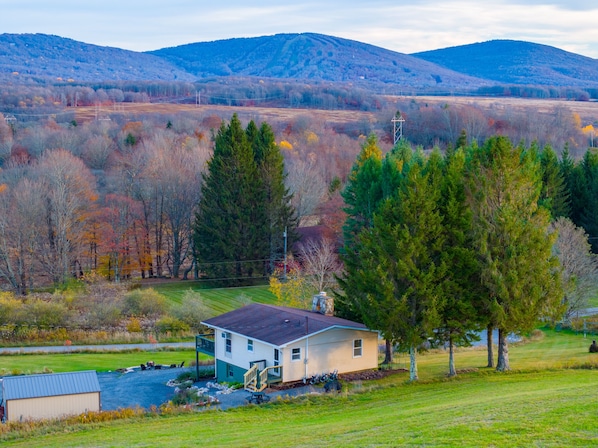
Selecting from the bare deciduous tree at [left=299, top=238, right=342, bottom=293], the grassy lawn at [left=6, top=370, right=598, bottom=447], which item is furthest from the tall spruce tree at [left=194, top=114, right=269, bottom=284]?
the grassy lawn at [left=6, top=370, right=598, bottom=447]

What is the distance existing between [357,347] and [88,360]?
15531mm

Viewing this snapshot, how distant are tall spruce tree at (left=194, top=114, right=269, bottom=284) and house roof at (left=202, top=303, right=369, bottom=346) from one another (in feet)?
87.1

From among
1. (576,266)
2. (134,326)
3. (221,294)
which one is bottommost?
(221,294)

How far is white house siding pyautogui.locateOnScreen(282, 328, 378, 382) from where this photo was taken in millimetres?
31078

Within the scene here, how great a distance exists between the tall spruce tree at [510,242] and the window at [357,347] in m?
5.69

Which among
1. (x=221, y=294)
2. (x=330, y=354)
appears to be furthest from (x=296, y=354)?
(x=221, y=294)

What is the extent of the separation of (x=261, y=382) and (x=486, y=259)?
10.5 metres

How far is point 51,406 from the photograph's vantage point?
1065 inches

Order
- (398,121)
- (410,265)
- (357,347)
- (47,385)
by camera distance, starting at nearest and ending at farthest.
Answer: (47,385), (410,265), (357,347), (398,121)

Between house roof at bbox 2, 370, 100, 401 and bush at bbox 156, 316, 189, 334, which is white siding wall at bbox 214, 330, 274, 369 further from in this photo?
bush at bbox 156, 316, 189, 334

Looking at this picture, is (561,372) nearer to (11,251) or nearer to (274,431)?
(274,431)

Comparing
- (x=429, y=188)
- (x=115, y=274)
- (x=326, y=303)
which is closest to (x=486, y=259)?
(x=429, y=188)

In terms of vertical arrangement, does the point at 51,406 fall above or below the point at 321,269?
below

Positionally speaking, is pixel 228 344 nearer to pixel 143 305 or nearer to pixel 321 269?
pixel 321 269
